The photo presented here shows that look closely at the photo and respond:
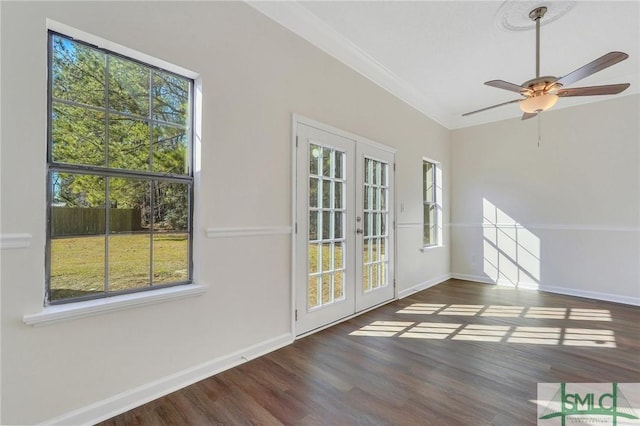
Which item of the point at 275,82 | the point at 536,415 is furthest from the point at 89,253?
the point at 536,415

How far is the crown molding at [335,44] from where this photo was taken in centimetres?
259

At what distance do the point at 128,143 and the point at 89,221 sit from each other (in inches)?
20.9

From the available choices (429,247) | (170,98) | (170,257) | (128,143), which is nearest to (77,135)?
(128,143)

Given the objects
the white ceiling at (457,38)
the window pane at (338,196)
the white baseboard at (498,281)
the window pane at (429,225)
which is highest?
the white ceiling at (457,38)

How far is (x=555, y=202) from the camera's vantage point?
15.1ft

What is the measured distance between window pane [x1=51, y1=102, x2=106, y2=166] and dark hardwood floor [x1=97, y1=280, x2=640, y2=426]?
150 cm

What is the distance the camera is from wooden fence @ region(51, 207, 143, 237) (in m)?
1.65

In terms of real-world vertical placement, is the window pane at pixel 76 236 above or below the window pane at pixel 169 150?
below

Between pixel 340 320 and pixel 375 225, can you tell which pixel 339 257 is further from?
pixel 375 225

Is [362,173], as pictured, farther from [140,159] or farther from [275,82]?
[140,159]

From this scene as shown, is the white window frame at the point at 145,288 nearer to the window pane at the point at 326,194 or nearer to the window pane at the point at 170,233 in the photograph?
the window pane at the point at 170,233

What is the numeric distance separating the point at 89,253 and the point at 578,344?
3963 mm

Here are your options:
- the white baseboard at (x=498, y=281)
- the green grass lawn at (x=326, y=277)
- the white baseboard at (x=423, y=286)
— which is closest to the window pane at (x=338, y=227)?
the green grass lawn at (x=326, y=277)

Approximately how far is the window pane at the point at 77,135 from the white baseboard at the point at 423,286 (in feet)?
12.4
